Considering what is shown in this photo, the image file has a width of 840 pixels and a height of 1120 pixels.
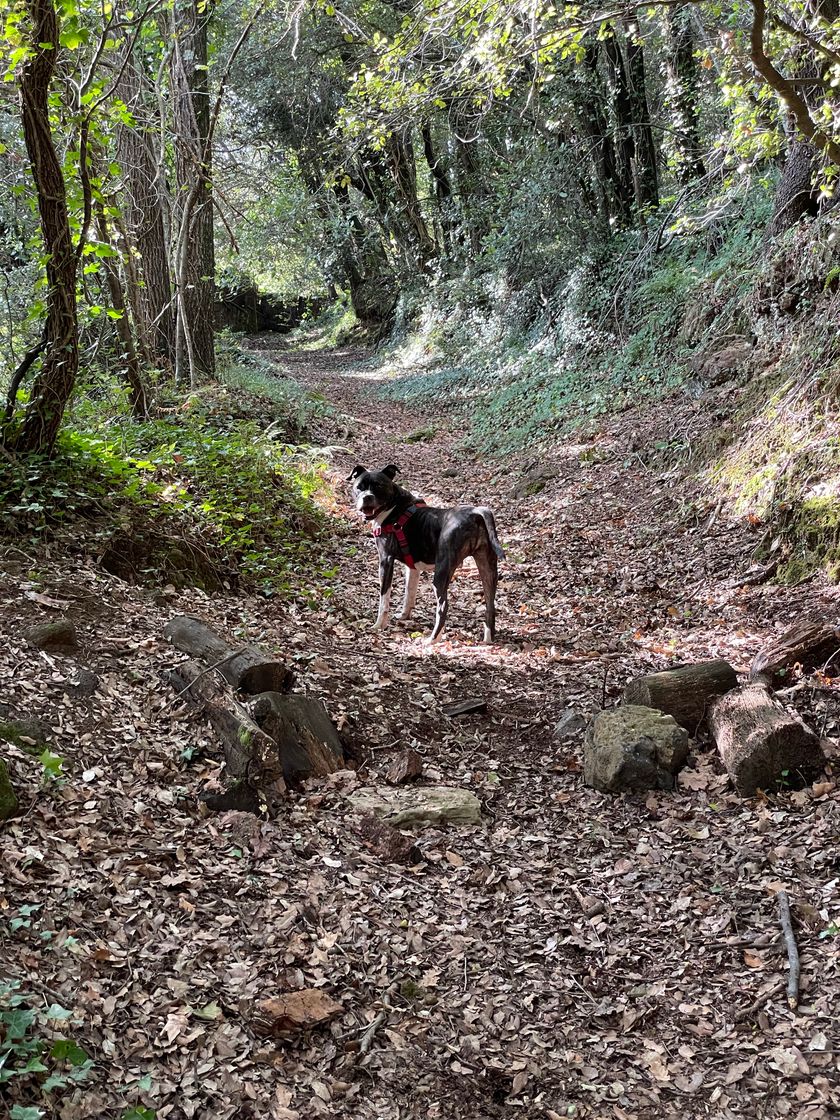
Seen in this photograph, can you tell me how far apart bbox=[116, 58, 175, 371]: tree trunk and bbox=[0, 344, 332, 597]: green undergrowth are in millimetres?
1182

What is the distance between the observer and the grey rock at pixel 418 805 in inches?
177

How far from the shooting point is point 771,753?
4.62 metres

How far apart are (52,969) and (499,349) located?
721 inches

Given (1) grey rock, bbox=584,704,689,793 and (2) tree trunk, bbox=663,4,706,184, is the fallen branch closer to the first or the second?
(1) grey rock, bbox=584,704,689,793

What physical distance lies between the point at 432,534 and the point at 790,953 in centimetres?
434

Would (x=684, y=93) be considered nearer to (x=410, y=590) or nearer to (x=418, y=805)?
(x=410, y=590)

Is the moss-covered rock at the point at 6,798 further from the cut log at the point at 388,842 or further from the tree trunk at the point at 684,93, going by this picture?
the tree trunk at the point at 684,93

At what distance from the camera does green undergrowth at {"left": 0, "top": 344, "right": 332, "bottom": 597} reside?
6387 millimetres

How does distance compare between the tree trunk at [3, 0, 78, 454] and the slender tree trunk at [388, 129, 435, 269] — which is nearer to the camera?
the tree trunk at [3, 0, 78, 454]

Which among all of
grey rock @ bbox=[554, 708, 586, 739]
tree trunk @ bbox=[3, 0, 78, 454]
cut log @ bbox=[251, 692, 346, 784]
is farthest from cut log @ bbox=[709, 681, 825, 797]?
tree trunk @ bbox=[3, 0, 78, 454]

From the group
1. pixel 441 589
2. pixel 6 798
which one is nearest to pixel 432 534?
pixel 441 589

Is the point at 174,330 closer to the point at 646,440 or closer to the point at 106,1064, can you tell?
the point at 646,440

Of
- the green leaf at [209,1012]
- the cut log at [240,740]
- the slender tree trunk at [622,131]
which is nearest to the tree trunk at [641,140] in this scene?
the slender tree trunk at [622,131]

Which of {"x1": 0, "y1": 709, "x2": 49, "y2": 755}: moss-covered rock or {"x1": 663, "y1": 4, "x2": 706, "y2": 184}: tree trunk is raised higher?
{"x1": 663, "y1": 4, "x2": 706, "y2": 184}: tree trunk
